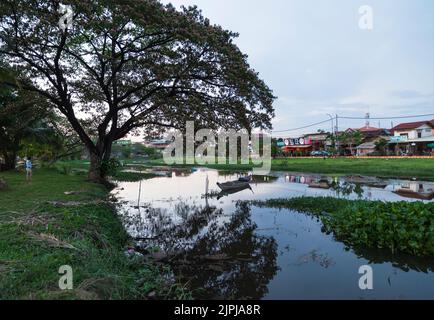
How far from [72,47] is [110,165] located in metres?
8.42

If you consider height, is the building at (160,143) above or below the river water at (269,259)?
above

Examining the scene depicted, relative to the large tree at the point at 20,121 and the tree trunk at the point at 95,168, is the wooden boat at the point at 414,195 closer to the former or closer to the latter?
the tree trunk at the point at 95,168

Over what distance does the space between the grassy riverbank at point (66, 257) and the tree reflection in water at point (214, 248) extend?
2.96ft

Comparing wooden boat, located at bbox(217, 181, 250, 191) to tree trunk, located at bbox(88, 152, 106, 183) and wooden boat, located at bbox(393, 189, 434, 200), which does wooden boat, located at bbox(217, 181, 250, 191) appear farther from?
wooden boat, located at bbox(393, 189, 434, 200)

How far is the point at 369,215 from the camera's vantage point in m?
8.80

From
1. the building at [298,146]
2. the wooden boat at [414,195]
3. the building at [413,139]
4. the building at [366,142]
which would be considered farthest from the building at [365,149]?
the wooden boat at [414,195]

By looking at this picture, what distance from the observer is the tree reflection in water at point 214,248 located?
631 cm

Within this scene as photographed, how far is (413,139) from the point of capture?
51.8 meters

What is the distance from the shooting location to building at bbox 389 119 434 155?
49.9 meters

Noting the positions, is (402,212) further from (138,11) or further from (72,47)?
(72,47)

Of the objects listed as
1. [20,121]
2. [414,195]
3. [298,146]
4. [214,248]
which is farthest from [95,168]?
[298,146]

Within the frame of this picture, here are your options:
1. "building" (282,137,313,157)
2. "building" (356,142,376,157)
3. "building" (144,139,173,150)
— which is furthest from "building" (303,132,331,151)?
"building" (144,139,173,150)
